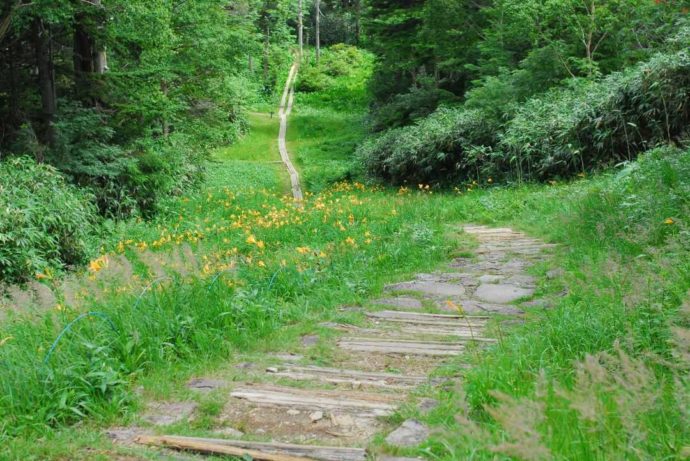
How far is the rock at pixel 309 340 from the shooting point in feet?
15.1

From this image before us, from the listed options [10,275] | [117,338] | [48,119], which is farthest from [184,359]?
[48,119]

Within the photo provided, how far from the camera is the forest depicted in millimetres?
3059

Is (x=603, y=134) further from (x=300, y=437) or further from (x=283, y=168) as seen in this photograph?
(x=283, y=168)

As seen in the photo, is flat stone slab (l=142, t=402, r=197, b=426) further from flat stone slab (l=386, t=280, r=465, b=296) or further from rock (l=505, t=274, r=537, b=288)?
rock (l=505, t=274, r=537, b=288)

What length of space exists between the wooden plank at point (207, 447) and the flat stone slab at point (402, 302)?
2.82m

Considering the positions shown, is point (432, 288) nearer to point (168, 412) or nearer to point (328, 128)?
point (168, 412)

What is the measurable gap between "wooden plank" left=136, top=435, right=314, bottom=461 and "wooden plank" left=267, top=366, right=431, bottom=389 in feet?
3.18

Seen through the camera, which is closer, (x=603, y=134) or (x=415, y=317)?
(x=415, y=317)

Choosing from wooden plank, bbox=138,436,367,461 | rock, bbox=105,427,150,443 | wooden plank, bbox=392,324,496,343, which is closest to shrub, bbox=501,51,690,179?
wooden plank, bbox=392,324,496,343

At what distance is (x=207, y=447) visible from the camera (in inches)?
117

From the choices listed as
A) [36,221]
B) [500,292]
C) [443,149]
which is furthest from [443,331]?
[443,149]

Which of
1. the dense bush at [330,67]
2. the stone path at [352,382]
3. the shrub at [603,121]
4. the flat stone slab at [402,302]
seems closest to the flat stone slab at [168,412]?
the stone path at [352,382]

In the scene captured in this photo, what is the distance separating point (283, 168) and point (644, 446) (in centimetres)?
2328

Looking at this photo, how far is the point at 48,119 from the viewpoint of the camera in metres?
12.1
